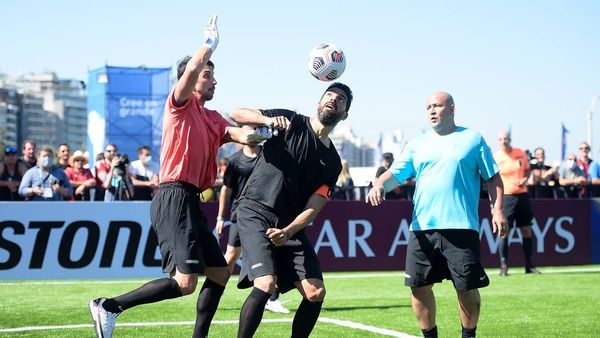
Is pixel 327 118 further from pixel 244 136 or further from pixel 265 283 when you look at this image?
pixel 265 283

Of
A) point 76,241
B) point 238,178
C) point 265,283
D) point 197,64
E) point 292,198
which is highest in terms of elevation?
point 197,64

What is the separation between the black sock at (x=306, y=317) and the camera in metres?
7.72

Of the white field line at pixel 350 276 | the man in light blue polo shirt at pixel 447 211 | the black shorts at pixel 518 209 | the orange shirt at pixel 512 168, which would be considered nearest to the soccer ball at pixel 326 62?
the man in light blue polo shirt at pixel 447 211

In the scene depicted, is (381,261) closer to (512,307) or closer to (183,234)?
(512,307)

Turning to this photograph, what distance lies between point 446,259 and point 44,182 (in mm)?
9979

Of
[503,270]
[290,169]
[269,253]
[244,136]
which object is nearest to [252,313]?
[269,253]

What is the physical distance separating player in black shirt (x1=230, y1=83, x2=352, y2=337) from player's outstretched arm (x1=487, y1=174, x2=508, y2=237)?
4.70 ft

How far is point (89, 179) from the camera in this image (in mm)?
18094

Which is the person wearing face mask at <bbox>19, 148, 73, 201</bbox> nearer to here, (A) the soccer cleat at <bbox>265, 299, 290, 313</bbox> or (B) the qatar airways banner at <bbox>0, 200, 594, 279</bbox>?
(B) the qatar airways banner at <bbox>0, 200, 594, 279</bbox>

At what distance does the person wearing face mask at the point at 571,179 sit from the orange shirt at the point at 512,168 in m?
4.73

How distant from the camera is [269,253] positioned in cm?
755

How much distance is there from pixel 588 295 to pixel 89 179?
9040 millimetres

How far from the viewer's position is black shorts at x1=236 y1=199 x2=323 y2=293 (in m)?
7.54

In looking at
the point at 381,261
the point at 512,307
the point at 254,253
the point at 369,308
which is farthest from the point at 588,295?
the point at 254,253
